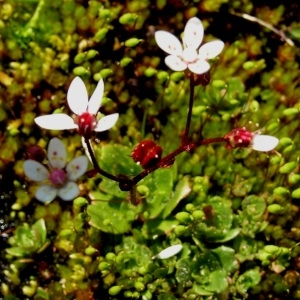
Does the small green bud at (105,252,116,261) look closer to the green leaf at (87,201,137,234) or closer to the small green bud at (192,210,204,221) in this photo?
the green leaf at (87,201,137,234)

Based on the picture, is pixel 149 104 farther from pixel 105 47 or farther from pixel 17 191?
pixel 17 191

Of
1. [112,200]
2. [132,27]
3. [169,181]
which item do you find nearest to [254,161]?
[169,181]

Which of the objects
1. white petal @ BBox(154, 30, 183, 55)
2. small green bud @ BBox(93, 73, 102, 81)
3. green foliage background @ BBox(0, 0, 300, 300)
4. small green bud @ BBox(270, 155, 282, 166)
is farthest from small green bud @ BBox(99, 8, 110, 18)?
small green bud @ BBox(270, 155, 282, 166)

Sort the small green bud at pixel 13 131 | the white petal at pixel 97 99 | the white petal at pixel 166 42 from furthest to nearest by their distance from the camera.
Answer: the small green bud at pixel 13 131, the white petal at pixel 166 42, the white petal at pixel 97 99

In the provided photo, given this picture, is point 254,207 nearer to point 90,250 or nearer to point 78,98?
point 90,250

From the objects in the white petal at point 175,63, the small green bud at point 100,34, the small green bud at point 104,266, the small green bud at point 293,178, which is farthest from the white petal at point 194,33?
the small green bud at point 104,266

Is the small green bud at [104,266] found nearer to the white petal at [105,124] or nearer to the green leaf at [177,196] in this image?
the green leaf at [177,196]
